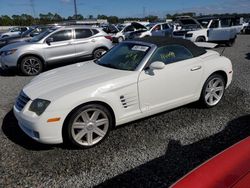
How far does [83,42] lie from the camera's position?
9.16 m

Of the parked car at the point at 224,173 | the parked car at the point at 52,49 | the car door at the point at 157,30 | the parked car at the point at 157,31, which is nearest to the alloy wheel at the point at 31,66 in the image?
the parked car at the point at 52,49

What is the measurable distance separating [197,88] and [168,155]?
5.34 feet

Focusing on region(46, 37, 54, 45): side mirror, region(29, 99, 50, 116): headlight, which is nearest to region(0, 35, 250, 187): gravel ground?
region(29, 99, 50, 116): headlight

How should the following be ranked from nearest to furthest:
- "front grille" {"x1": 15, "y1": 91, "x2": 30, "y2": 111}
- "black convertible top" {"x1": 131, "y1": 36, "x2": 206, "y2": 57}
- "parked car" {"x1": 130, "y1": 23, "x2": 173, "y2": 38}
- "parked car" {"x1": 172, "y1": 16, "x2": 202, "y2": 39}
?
"front grille" {"x1": 15, "y1": 91, "x2": 30, "y2": 111} < "black convertible top" {"x1": 131, "y1": 36, "x2": 206, "y2": 57} < "parked car" {"x1": 172, "y1": 16, "x2": 202, "y2": 39} < "parked car" {"x1": 130, "y1": 23, "x2": 173, "y2": 38}

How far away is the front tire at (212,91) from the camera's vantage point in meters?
4.65

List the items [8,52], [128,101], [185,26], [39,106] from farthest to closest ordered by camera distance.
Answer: [185,26]
[8,52]
[128,101]
[39,106]

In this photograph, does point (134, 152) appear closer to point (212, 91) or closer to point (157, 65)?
point (157, 65)

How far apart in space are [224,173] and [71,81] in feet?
8.68

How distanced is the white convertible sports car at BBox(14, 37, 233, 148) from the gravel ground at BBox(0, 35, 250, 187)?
267mm

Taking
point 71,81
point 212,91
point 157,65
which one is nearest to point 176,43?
point 157,65

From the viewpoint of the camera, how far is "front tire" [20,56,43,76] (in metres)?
8.48

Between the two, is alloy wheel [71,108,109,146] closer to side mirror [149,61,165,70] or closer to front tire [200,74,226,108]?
side mirror [149,61,165,70]

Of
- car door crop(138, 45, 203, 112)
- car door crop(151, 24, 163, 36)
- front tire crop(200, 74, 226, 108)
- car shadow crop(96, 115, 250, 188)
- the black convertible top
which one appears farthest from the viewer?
car door crop(151, 24, 163, 36)

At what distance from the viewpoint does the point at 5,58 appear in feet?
28.0
